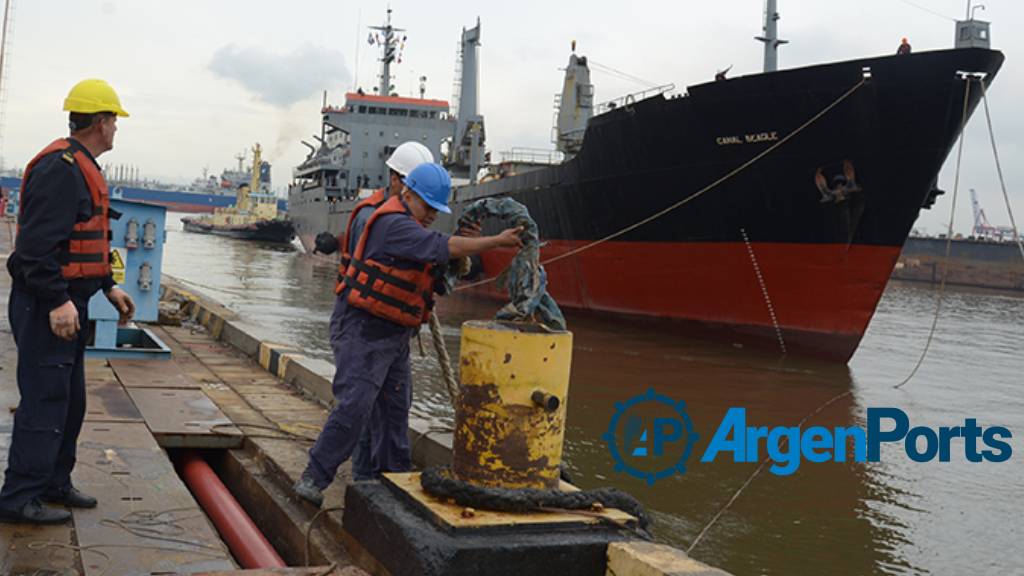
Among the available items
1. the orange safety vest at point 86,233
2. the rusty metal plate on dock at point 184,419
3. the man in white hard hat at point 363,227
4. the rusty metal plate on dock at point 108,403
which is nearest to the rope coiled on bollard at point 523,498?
the man in white hard hat at point 363,227

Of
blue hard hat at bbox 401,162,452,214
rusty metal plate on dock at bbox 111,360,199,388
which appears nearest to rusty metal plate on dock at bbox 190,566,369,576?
blue hard hat at bbox 401,162,452,214

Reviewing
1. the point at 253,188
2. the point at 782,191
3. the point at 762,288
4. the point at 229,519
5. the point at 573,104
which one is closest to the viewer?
the point at 229,519

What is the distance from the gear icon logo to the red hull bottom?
413 centimetres

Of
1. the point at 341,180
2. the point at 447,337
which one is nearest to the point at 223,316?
the point at 447,337

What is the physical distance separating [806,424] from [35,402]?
674cm

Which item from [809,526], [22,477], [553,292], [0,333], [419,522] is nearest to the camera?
[419,522]

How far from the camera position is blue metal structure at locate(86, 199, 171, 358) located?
5801mm

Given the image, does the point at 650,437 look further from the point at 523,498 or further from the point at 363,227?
the point at 523,498

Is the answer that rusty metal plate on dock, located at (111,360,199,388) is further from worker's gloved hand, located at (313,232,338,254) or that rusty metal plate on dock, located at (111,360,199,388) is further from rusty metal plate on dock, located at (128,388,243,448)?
worker's gloved hand, located at (313,232,338,254)

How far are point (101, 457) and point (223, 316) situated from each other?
15.4ft

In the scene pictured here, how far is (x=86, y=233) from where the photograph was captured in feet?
9.06

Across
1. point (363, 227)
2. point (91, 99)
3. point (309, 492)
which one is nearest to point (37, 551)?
point (309, 492)

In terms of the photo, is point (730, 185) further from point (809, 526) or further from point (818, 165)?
point (809, 526)

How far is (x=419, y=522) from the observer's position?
2527mm
